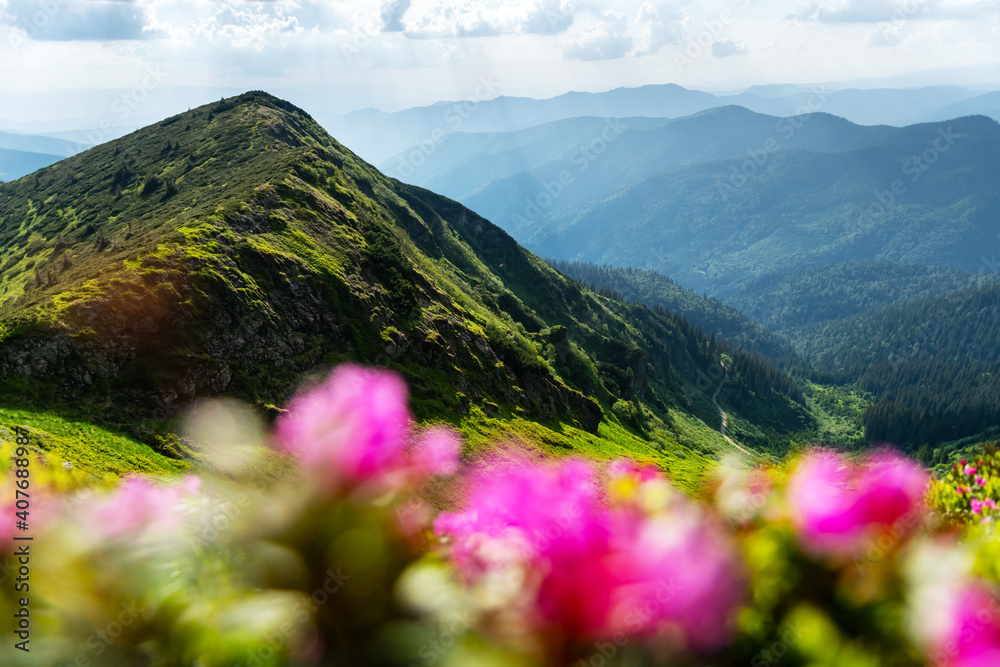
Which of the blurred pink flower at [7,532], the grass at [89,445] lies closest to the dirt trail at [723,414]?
the grass at [89,445]

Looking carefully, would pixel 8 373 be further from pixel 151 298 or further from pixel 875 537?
pixel 875 537

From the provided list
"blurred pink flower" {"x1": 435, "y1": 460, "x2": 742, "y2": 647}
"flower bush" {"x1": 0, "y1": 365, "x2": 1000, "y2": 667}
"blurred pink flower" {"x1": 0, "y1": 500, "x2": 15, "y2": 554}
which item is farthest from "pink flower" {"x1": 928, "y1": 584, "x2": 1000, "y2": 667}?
"blurred pink flower" {"x1": 0, "y1": 500, "x2": 15, "y2": 554}

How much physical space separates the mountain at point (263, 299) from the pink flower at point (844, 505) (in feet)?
98.7

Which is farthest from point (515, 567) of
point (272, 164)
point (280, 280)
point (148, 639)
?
point (272, 164)

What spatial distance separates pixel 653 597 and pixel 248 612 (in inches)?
44.4

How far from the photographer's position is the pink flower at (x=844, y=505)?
190cm

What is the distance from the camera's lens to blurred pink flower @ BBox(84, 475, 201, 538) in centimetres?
179

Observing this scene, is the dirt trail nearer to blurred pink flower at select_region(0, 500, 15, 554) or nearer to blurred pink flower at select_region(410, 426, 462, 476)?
blurred pink flower at select_region(410, 426, 462, 476)

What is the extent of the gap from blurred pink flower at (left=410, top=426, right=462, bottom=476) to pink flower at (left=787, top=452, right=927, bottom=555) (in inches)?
51.7

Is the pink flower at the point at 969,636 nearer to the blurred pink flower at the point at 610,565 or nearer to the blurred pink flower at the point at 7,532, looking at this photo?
the blurred pink flower at the point at 610,565

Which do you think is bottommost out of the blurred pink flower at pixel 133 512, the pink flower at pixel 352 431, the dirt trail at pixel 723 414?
the dirt trail at pixel 723 414

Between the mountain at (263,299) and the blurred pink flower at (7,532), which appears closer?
the blurred pink flower at (7,532)

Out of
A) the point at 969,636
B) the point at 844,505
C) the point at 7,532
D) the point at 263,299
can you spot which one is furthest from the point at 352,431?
the point at 263,299

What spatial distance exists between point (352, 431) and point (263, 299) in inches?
1586
